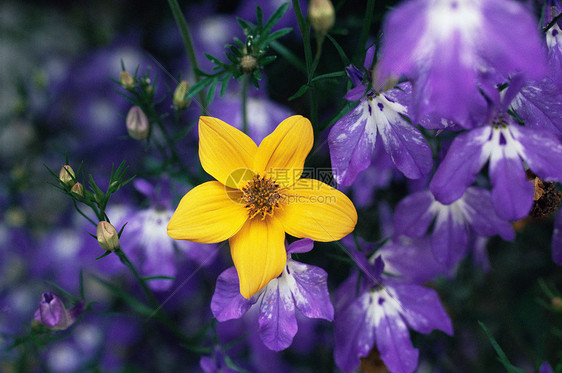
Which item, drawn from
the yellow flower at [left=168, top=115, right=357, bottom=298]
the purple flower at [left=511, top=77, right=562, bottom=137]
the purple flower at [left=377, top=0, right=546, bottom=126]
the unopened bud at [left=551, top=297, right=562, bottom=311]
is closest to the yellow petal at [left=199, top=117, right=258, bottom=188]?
the yellow flower at [left=168, top=115, right=357, bottom=298]

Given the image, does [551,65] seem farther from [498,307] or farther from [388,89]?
[498,307]

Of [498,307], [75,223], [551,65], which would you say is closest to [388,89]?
[551,65]

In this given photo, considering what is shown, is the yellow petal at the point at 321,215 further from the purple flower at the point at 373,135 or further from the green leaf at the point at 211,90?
the green leaf at the point at 211,90

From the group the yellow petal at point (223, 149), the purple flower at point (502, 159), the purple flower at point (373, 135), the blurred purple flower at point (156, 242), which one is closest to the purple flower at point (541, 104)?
the purple flower at point (502, 159)

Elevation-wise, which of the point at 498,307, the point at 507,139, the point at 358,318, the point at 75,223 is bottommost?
the point at 498,307

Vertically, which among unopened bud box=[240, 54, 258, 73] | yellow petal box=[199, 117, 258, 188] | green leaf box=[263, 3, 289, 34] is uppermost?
green leaf box=[263, 3, 289, 34]

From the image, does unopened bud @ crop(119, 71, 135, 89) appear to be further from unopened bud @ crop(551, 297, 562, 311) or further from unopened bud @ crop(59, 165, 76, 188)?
unopened bud @ crop(551, 297, 562, 311)

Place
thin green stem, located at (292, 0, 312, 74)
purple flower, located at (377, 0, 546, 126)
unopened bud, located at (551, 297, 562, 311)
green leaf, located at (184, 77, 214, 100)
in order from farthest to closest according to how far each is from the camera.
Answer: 1. unopened bud, located at (551, 297, 562, 311)
2. green leaf, located at (184, 77, 214, 100)
3. thin green stem, located at (292, 0, 312, 74)
4. purple flower, located at (377, 0, 546, 126)
